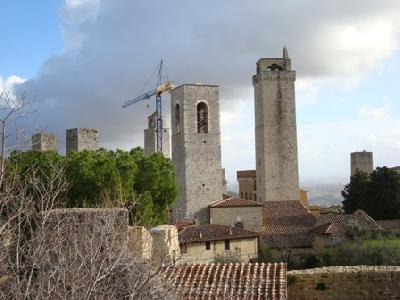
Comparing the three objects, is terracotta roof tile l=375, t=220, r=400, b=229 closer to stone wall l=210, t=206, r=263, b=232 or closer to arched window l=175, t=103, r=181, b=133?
stone wall l=210, t=206, r=263, b=232

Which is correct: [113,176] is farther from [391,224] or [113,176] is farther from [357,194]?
[357,194]

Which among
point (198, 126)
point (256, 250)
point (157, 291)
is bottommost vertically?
point (256, 250)

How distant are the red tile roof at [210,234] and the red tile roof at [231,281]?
756 inches

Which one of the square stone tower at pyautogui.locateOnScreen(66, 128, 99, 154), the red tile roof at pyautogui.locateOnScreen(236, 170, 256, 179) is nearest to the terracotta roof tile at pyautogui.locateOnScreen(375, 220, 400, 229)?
the square stone tower at pyautogui.locateOnScreen(66, 128, 99, 154)

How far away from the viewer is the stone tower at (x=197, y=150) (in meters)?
37.8

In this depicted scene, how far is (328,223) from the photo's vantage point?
107ft

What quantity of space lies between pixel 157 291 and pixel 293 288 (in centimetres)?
421

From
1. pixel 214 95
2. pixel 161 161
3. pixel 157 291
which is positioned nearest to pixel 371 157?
pixel 214 95

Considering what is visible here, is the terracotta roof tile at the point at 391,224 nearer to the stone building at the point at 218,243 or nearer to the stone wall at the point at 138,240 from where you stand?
the stone building at the point at 218,243

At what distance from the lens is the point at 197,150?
127ft

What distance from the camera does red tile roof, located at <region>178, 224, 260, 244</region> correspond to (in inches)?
1148

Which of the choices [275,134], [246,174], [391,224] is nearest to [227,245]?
[391,224]

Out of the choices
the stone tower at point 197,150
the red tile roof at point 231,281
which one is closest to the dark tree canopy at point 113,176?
the red tile roof at point 231,281

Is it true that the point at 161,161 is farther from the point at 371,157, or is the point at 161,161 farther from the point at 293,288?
the point at 371,157
